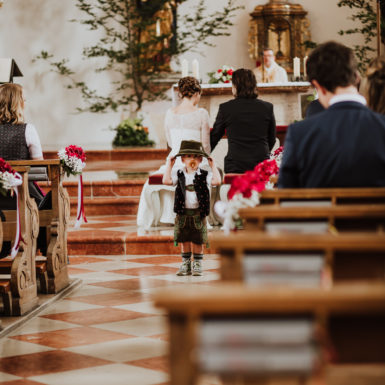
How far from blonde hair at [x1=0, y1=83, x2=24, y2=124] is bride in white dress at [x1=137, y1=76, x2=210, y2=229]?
4.44 ft

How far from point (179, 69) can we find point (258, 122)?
842cm

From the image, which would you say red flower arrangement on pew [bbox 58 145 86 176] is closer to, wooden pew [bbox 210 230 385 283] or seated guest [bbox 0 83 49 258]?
seated guest [bbox 0 83 49 258]

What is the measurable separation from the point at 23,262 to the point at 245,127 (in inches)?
97.7

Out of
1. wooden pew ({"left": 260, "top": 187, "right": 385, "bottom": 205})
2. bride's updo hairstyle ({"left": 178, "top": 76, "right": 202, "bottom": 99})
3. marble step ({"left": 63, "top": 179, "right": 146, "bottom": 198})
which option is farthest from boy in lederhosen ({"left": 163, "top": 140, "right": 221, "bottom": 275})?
marble step ({"left": 63, "top": 179, "right": 146, "bottom": 198})

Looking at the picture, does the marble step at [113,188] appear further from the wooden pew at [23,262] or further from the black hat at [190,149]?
the wooden pew at [23,262]

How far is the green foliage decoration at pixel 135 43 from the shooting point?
1417cm

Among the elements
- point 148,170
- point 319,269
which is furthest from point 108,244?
point 319,269

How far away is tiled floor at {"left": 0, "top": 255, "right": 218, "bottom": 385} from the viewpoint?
3441 millimetres

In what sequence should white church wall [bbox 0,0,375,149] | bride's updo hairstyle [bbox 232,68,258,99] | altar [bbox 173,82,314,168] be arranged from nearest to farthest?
bride's updo hairstyle [bbox 232,68,258,99], altar [bbox 173,82,314,168], white church wall [bbox 0,0,375,149]

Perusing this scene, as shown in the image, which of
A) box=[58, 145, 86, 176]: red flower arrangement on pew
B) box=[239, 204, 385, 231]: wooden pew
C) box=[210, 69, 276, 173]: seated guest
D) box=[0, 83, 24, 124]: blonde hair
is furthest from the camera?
box=[210, 69, 276, 173]: seated guest

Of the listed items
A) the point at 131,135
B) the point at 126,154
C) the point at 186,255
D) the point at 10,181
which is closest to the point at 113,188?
the point at 186,255

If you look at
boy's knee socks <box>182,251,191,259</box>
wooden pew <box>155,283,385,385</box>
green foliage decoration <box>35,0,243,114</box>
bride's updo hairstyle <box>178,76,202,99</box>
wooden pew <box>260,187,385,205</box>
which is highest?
green foliage decoration <box>35,0,243,114</box>

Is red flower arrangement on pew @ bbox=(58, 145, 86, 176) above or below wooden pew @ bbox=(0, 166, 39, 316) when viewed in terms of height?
above

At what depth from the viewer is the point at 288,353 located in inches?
60.9
